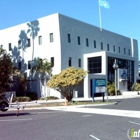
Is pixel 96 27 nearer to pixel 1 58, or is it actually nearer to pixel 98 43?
pixel 98 43

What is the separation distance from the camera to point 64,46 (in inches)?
1475

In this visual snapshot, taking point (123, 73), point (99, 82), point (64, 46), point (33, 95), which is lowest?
point (33, 95)

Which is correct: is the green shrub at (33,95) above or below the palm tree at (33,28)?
below

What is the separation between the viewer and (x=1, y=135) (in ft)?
30.1

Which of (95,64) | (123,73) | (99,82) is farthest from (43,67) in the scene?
(123,73)

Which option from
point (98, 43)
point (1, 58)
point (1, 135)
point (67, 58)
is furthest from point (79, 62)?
point (1, 135)

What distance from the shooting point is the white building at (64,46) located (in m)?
37.4

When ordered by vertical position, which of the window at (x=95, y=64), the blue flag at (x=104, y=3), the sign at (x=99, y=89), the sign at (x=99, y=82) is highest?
the blue flag at (x=104, y=3)

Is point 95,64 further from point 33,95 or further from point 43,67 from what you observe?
point 33,95

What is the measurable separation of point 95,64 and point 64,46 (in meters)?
7.46

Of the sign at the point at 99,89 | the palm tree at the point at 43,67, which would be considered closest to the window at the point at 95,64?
the palm tree at the point at 43,67

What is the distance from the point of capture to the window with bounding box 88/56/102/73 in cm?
4197

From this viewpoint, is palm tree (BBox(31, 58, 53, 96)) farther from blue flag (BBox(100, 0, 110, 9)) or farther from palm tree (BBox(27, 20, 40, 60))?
blue flag (BBox(100, 0, 110, 9))

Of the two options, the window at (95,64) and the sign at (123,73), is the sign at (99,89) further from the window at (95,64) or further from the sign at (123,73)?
the sign at (123,73)
